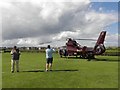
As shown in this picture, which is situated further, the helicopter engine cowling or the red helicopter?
the red helicopter

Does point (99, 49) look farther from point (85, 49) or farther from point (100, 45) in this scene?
point (85, 49)

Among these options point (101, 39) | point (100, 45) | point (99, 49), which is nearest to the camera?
point (99, 49)

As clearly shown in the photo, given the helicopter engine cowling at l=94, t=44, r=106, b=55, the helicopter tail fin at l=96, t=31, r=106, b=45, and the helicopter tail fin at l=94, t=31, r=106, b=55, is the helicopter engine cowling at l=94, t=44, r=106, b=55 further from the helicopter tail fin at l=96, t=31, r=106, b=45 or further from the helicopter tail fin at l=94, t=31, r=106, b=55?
the helicopter tail fin at l=96, t=31, r=106, b=45

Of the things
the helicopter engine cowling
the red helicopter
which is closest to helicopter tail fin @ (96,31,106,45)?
the red helicopter

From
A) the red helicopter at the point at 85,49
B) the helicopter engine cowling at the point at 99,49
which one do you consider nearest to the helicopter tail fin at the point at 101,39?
the red helicopter at the point at 85,49

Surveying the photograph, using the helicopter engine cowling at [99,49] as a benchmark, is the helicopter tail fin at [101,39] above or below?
above

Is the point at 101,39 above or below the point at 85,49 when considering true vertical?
above

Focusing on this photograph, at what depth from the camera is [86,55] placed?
48406 millimetres

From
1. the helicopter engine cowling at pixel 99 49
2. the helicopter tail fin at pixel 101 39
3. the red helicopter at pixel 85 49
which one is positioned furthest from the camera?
the helicopter tail fin at pixel 101 39

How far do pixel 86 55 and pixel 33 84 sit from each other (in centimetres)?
Answer: 3160

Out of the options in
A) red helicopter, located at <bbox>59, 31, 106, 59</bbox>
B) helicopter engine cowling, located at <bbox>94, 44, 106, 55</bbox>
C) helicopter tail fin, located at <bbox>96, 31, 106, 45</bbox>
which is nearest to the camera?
helicopter engine cowling, located at <bbox>94, 44, 106, 55</bbox>

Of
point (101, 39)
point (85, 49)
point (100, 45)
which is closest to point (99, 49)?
point (100, 45)

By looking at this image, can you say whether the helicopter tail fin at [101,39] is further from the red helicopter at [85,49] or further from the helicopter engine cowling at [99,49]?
the helicopter engine cowling at [99,49]

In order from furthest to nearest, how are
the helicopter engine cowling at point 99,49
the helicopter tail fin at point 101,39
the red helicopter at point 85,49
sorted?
1. the helicopter tail fin at point 101,39
2. the red helicopter at point 85,49
3. the helicopter engine cowling at point 99,49
